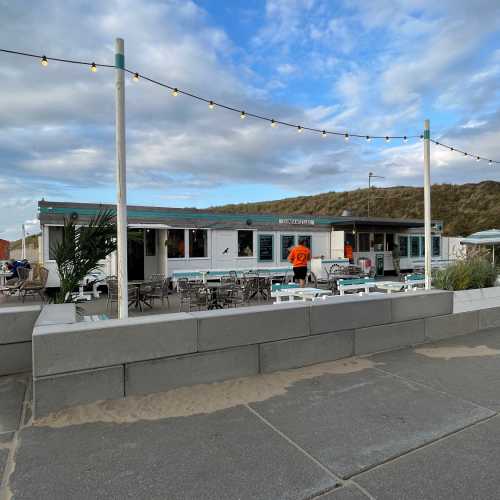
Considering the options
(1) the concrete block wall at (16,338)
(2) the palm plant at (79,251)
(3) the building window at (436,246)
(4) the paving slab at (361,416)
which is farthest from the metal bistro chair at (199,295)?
(3) the building window at (436,246)

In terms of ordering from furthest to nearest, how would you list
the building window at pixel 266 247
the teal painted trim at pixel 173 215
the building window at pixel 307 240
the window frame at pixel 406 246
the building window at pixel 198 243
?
1. the window frame at pixel 406 246
2. the building window at pixel 307 240
3. the building window at pixel 266 247
4. the building window at pixel 198 243
5. the teal painted trim at pixel 173 215

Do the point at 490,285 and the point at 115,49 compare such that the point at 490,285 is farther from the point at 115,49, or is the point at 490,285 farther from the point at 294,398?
the point at 115,49

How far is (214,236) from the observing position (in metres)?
14.9

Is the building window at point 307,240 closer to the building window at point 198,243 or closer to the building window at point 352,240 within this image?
the building window at point 352,240

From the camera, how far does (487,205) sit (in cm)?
5072

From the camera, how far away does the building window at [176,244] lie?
14.2 meters

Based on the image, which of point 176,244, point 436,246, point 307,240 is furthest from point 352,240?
point 176,244

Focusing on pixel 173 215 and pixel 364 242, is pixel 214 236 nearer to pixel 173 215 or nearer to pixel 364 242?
Answer: pixel 173 215

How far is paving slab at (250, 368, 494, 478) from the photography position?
2.82 meters

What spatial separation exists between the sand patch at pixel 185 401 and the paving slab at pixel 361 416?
0.58ft

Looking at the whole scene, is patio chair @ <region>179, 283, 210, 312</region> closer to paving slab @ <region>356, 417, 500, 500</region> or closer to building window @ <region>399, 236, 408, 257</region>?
paving slab @ <region>356, 417, 500, 500</region>

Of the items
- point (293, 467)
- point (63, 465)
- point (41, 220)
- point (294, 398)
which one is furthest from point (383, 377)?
point (41, 220)

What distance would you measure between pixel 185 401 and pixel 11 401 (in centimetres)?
159

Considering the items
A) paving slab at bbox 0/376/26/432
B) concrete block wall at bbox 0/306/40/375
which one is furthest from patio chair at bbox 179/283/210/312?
paving slab at bbox 0/376/26/432
